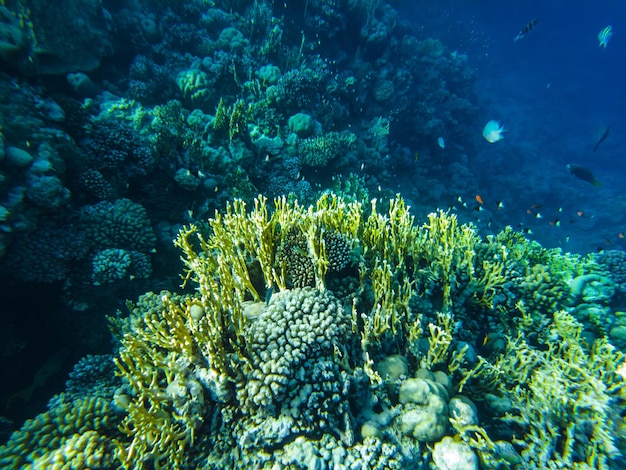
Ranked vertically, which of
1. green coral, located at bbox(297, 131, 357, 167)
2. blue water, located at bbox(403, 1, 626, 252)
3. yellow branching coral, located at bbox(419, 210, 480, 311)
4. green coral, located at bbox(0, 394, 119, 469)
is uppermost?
blue water, located at bbox(403, 1, 626, 252)

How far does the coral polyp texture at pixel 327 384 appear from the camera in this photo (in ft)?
8.13

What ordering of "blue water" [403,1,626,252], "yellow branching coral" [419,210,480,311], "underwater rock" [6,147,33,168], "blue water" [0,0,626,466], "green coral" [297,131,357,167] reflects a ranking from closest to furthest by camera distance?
"yellow branching coral" [419,210,480,311] < "underwater rock" [6,147,33,168] < "blue water" [0,0,626,466] < "green coral" [297,131,357,167] < "blue water" [403,1,626,252]

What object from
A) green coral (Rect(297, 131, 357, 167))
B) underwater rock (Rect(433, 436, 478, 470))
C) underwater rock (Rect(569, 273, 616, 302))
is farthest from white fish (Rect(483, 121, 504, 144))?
underwater rock (Rect(433, 436, 478, 470))

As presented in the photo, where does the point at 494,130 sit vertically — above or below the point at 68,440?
above

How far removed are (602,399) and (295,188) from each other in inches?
296

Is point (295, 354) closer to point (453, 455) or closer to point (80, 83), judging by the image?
point (453, 455)

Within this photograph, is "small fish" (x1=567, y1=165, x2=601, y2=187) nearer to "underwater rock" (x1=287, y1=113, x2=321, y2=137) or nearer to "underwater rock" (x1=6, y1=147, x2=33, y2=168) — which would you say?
"underwater rock" (x1=287, y1=113, x2=321, y2=137)

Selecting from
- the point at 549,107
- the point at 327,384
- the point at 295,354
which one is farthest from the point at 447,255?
the point at 549,107

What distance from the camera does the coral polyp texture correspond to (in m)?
2.48

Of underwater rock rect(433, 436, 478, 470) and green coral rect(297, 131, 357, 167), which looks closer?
underwater rock rect(433, 436, 478, 470)

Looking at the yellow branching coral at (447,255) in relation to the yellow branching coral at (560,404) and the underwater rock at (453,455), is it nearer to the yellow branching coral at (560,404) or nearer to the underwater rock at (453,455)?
the yellow branching coral at (560,404)

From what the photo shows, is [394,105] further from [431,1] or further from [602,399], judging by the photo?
[431,1]

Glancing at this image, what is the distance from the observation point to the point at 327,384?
2.61m

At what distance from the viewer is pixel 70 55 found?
7430 mm
